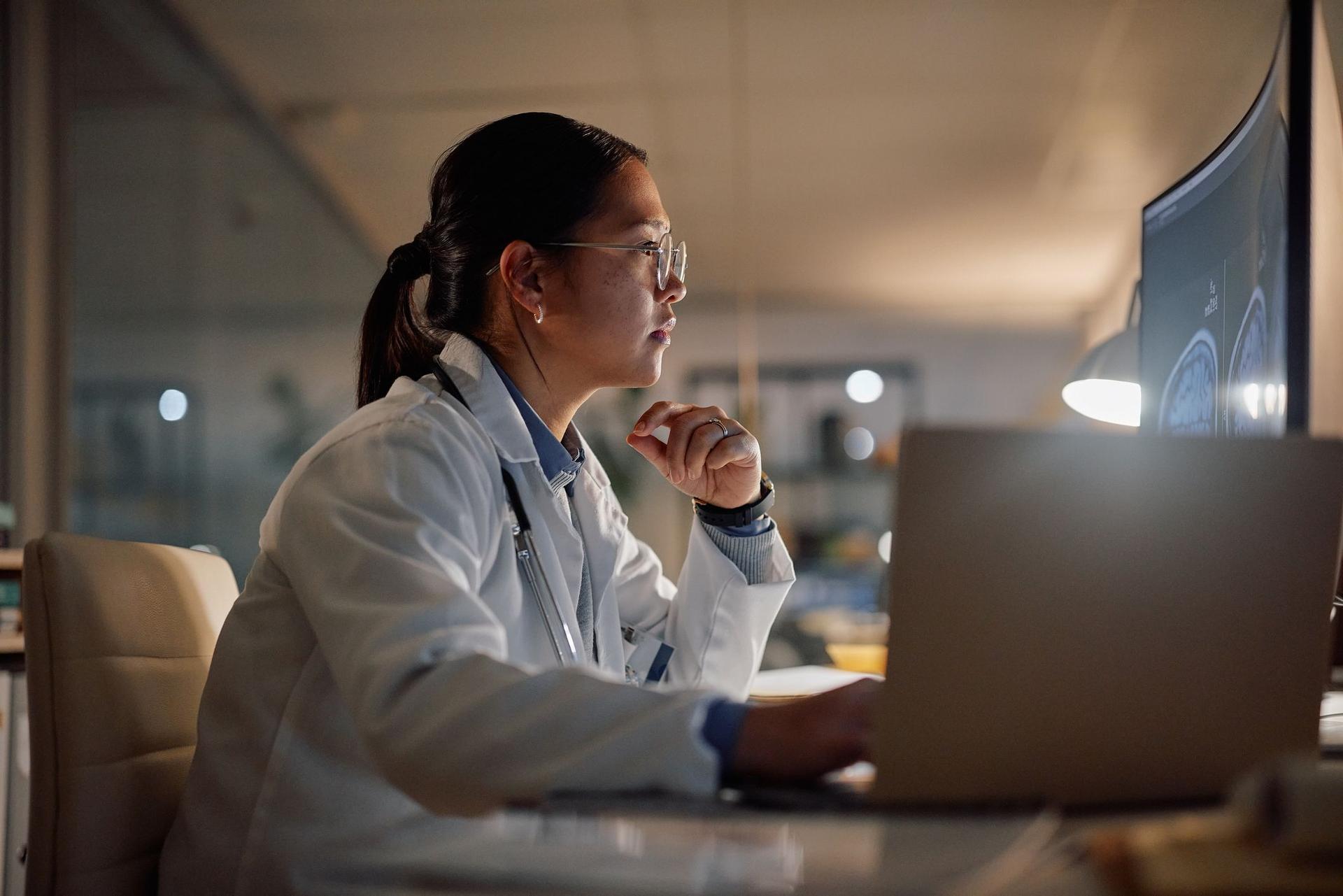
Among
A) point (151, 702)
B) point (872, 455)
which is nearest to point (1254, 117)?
point (151, 702)

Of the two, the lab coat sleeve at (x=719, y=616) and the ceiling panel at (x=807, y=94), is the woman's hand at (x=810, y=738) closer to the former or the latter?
the lab coat sleeve at (x=719, y=616)

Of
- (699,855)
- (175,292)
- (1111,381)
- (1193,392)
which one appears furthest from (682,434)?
(175,292)

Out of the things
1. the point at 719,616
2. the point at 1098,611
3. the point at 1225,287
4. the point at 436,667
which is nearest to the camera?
the point at 1098,611

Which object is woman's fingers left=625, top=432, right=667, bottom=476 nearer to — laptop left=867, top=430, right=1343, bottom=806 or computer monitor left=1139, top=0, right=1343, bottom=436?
computer monitor left=1139, top=0, right=1343, bottom=436

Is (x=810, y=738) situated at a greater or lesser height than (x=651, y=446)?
lesser

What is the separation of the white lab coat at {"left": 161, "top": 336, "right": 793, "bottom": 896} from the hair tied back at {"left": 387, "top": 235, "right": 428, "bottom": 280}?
0.69 ft

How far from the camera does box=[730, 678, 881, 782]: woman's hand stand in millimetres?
600

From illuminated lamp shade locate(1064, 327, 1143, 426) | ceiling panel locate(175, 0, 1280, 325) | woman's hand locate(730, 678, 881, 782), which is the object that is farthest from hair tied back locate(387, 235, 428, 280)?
ceiling panel locate(175, 0, 1280, 325)

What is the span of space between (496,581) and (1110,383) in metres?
1.04

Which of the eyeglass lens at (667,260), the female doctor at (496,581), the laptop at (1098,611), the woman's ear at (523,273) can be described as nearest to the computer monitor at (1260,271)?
the laptop at (1098,611)

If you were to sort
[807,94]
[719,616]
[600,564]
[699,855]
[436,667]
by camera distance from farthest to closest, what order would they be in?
[807,94], [719,616], [600,564], [436,667], [699,855]

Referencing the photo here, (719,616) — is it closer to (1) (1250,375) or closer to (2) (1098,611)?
(1) (1250,375)

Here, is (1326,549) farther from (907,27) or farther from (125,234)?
(125,234)

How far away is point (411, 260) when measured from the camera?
1.27 m
